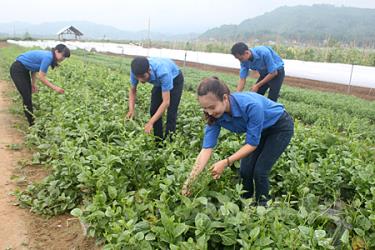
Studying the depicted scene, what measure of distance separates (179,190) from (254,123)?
2.44 feet

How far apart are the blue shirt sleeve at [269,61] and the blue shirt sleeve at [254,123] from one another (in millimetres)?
2709

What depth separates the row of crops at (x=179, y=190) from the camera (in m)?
2.37

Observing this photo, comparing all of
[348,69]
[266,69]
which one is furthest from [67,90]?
[348,69]

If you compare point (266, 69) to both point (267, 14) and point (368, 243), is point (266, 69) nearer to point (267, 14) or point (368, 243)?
point (368, 243)

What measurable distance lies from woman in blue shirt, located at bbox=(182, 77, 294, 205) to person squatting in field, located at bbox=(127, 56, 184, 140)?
1.15m

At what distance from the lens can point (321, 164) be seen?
3.64m

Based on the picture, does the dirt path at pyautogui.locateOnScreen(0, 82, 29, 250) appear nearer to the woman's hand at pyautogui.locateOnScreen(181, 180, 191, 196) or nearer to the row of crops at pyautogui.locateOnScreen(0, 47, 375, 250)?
the row of crops at pyautogui.locateOnScreen(0, 47, 375, 250)

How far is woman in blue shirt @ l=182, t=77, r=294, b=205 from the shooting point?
2.59 m

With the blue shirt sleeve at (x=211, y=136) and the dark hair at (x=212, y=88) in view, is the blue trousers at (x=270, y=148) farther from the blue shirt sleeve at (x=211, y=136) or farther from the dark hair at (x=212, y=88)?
the dark hair at (x=212, y=88)

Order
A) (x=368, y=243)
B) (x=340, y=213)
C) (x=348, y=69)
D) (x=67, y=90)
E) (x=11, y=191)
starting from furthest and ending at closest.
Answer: (x=348, y=69), (x=67, y=90), (x=11, y=191), (x=340, y=213), (x=368, y=243)

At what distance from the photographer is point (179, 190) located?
2846 mm

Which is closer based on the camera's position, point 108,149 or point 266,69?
point 108,149

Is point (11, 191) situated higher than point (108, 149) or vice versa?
point (108, 149)

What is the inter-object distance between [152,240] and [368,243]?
1.47 metres
